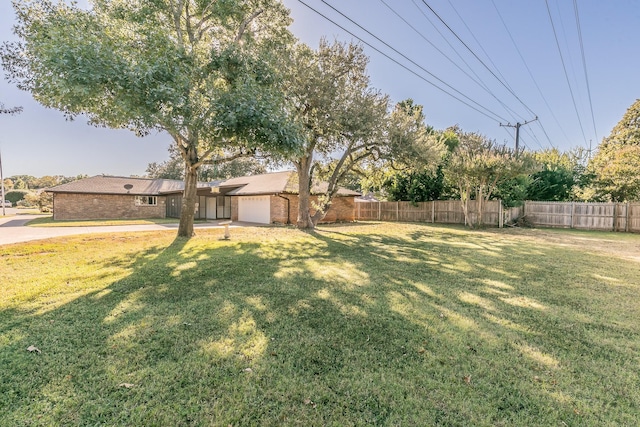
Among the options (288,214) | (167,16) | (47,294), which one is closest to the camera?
(47,294)

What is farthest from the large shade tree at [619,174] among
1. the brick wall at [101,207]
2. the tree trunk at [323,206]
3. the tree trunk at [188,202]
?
the brick wall at [101,207]

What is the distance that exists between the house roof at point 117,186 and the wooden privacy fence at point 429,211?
1638 centimetres

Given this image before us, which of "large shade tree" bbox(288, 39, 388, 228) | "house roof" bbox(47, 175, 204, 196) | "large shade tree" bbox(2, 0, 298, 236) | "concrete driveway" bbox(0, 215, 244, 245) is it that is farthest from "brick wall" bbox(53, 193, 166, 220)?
"large shade tree" bbox(288, 39, 388, 228)

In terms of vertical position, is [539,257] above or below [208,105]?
below

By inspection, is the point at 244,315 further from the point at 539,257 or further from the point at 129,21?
the point at 129,21

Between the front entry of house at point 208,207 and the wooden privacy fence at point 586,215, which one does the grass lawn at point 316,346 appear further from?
the front entry of house at point 208,207

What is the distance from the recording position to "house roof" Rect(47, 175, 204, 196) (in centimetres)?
2214

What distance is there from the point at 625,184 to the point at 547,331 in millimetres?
19193

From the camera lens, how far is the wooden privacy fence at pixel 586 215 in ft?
48.9

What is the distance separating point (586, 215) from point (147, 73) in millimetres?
21048

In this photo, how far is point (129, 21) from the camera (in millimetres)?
9359

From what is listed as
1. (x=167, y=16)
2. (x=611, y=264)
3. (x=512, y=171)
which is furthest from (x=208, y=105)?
(x=512, y=171)

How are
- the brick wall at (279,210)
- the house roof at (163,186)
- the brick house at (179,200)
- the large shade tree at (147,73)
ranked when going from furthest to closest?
the house roof at (163,186)
the brick house at (179,200)
the brick wall at (279,210)
the large shade tree at (147,73)

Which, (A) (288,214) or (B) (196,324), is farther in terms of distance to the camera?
(A) (288,214)
